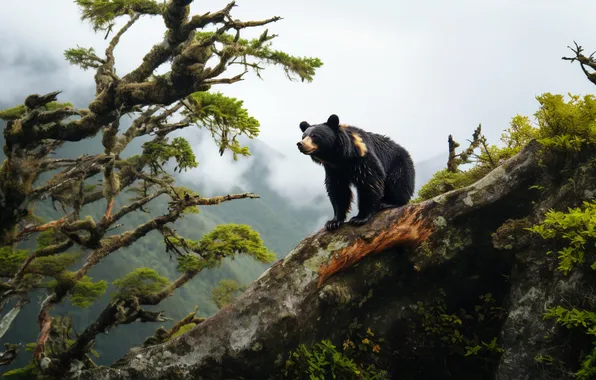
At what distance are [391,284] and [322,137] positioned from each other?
2671 mm

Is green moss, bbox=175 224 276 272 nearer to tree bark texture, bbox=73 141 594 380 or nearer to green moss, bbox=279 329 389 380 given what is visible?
tree bark texture, bbox=73 141 594 380

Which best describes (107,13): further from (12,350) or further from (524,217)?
(524,217)

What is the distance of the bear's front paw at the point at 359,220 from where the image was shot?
623 cm

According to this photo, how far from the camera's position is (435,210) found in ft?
21.5

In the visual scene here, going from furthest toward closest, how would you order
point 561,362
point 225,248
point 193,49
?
point 225,248 < point 193,49 < point 561,362

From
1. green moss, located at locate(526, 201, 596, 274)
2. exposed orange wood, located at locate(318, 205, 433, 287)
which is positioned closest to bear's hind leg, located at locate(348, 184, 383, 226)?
exposed orange wood, located at locate(318, 205, 433, 287)

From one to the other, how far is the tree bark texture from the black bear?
42 centimetres

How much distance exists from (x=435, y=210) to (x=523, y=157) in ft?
5.32

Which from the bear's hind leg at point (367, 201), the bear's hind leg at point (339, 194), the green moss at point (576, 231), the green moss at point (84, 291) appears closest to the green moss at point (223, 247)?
the green moss at point (84, 291)

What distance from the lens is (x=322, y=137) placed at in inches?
247

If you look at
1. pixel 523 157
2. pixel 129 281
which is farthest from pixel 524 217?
pixel 129 281

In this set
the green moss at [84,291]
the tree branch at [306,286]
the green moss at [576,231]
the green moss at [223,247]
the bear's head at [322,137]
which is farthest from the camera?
the green moss at [84,291]

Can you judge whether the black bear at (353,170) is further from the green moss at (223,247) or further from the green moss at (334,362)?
the green moss at (223,247)

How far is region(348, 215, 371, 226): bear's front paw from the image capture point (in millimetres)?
6230
